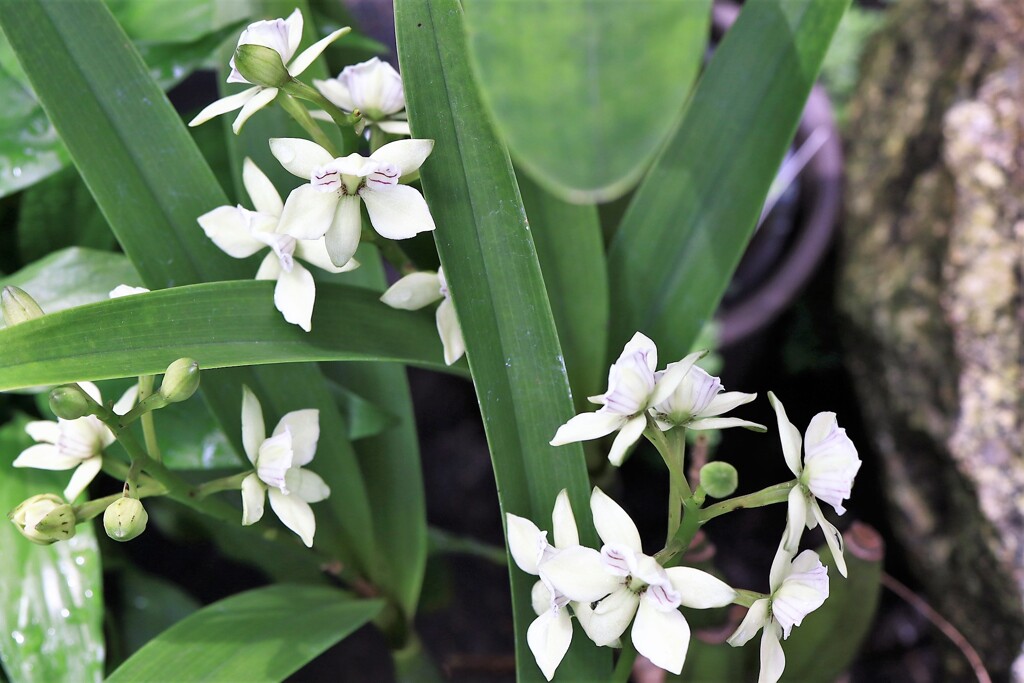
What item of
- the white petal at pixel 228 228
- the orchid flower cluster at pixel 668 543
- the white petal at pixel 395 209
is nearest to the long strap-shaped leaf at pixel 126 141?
the white petal at pixel 228 228

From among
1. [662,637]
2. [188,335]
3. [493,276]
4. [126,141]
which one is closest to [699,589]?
[662,637]

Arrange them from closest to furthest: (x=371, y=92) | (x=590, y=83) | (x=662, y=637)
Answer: (x=590, y=83) < (x=662, y=637) < (x=371, y=92)

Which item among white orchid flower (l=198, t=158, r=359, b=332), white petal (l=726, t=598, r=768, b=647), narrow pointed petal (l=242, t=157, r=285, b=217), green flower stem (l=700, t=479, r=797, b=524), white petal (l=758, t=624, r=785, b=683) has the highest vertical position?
narrow pointed petal (l=242, t=157, r=285, b=217)

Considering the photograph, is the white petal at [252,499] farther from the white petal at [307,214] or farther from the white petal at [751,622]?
the white petal at [751,622]

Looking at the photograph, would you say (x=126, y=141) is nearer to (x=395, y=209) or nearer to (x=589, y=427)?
(x=395, y=209)

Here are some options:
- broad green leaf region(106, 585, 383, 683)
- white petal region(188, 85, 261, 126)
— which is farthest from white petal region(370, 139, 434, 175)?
broad green leaf region(106, 585, 383, 683)

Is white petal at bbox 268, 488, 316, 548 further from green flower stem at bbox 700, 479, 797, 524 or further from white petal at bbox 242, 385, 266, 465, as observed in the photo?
green flower stem at bbox 700, 479, 797, 524
